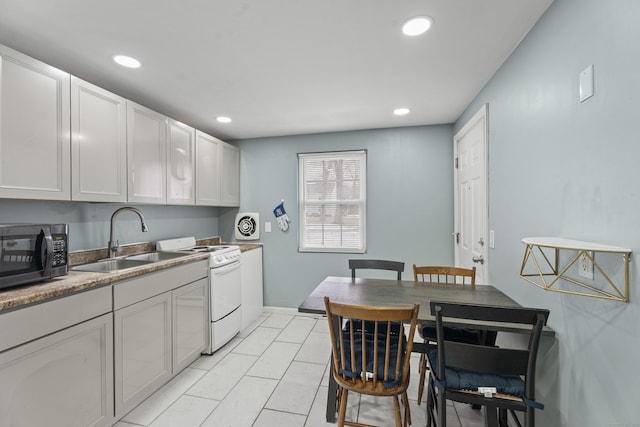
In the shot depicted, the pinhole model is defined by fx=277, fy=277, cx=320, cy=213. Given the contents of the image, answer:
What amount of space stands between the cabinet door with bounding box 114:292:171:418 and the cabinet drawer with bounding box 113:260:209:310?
0.05 metres

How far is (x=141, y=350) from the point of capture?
1.92 metres

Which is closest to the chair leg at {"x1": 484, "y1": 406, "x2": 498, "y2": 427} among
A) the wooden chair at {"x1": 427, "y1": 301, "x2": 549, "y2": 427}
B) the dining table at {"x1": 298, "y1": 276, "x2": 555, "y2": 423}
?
the wooden chair at {"x1": 427, "y1": 301, "x2": 549, "y2": 427}

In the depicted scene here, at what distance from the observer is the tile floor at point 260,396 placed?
182 cm

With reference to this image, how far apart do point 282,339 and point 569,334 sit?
2.44m

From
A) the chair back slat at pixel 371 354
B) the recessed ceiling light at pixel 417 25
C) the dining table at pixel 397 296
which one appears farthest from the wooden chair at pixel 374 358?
the recessed ceiling light at pixel 417 25

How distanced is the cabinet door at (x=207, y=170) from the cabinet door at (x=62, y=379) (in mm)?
1703

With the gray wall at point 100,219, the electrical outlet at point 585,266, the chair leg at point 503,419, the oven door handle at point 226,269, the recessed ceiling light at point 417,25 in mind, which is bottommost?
the chair leg at point 503,419

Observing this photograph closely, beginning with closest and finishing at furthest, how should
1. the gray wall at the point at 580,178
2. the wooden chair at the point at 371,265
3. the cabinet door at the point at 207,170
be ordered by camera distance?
the gray wall at the point at 580,178, the wooden chair at the point at 371,265, the cabinet door at the point at 207,170

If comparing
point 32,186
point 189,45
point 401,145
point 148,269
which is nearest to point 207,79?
point 189,45

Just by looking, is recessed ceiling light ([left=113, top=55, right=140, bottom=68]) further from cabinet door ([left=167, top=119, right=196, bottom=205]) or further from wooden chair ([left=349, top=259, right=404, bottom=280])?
wooden chair ([left=349, top=259, right=404, bottom=280])

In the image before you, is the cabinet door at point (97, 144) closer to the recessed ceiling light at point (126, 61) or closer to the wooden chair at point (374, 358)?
the recessed ceiling light at point (126, 61)

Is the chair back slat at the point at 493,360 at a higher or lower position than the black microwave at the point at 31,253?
lower

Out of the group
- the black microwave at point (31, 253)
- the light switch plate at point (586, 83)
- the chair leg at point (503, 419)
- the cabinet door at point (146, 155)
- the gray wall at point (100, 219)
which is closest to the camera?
the light switch plate at point (586, 83)

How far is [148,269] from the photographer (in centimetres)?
196
